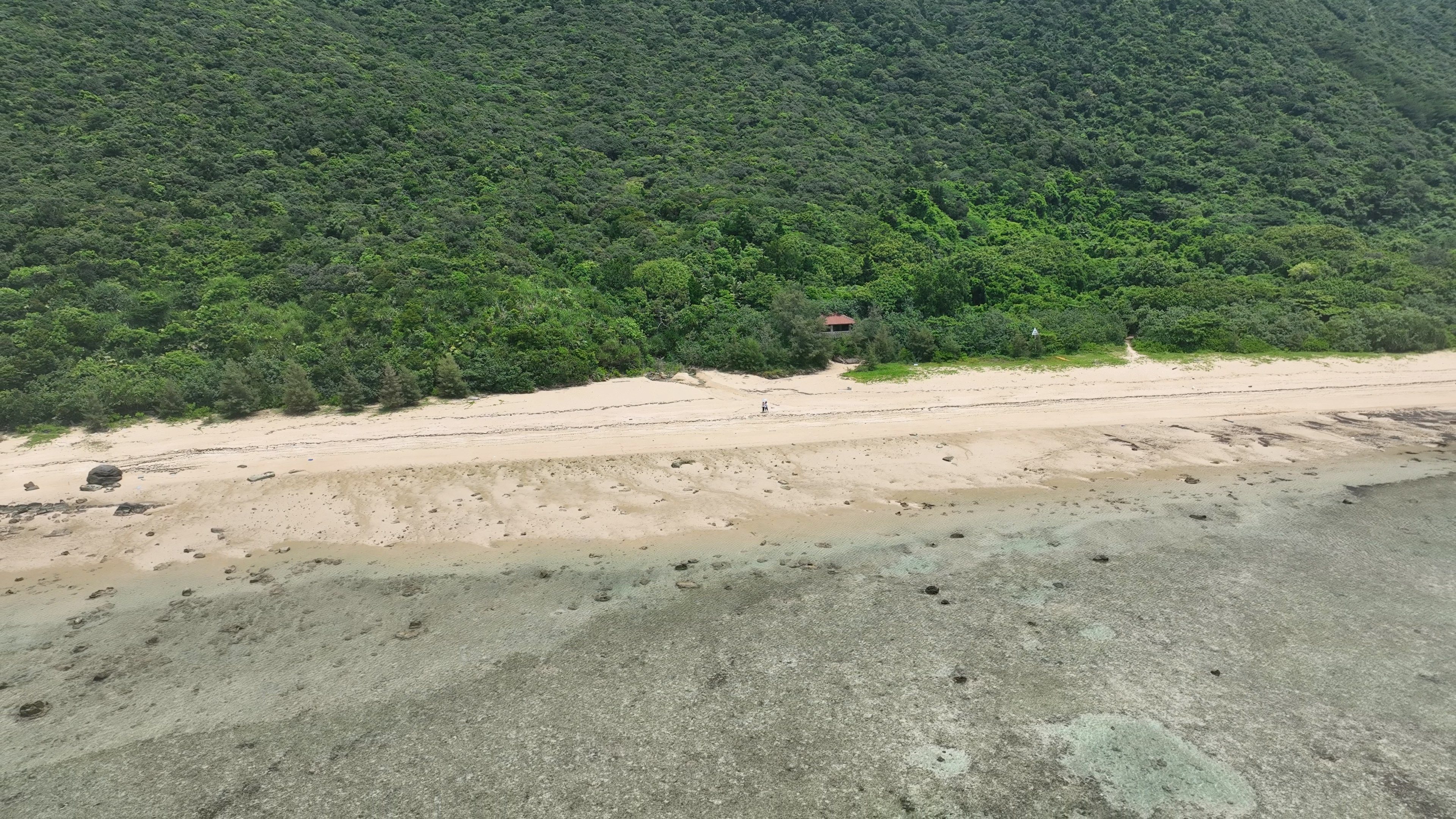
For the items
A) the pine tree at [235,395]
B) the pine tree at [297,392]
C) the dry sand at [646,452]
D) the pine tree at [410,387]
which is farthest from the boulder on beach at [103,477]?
the pine tree at [410,387]

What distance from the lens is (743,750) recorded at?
10.3 metres

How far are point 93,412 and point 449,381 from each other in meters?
11.6

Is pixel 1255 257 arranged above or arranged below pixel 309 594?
above

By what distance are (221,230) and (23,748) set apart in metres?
31.6

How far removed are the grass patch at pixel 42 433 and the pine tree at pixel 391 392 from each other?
33.3ft

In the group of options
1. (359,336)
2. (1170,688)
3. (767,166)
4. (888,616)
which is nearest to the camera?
(1170,688)

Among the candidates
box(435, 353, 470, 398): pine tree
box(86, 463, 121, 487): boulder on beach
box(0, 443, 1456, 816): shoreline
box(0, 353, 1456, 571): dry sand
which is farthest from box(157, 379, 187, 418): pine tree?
box(0, 443, 1456, 816): shoreline

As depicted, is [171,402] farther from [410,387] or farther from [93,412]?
[410,387]

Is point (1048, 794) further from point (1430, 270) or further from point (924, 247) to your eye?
point (1430, 270)

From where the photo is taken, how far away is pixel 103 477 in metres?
20.0

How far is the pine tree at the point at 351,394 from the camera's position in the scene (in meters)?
25.0

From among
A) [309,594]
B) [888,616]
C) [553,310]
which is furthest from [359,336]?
[888,616]

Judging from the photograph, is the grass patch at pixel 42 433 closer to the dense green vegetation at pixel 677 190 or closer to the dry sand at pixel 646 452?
the dry sand at pixel 646 452

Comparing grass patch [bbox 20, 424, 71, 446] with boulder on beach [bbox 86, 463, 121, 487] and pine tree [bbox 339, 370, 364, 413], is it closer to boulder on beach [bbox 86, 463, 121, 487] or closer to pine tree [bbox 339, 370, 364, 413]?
boulder on beach [bbox 86, 463, 121, 487]
